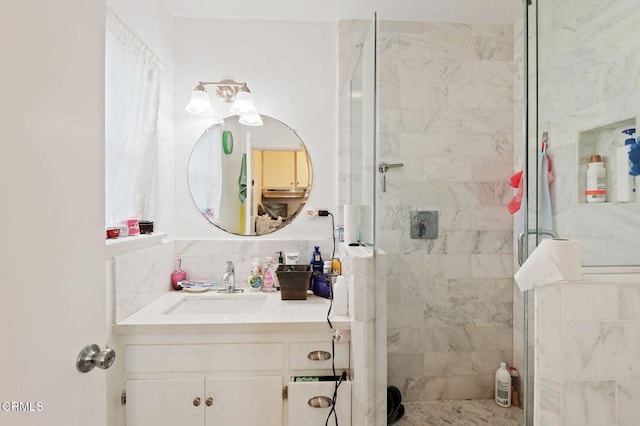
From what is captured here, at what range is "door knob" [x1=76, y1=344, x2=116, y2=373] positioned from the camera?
724 millimetres

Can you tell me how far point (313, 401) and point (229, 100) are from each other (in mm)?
1743

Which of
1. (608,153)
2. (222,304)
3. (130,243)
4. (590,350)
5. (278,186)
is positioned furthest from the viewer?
(278,186)

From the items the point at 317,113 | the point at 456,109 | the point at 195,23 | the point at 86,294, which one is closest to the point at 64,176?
the point at 86,294

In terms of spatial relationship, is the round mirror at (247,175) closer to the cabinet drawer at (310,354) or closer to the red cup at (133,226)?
the red cup at (133,226)

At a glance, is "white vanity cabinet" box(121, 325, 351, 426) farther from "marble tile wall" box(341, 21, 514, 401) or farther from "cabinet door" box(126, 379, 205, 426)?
"marble tile wall" box(341, 21, 514, 401)

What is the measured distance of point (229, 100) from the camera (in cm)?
211

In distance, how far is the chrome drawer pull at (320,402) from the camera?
4.71 ft

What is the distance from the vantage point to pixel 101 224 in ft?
2.67

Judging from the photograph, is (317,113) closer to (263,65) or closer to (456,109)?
(263,65)

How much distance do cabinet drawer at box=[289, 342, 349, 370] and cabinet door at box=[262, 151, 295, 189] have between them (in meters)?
0.99

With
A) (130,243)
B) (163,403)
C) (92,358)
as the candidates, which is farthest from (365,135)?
(163,403)

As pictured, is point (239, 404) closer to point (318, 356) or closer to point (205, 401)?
point (205, 401)

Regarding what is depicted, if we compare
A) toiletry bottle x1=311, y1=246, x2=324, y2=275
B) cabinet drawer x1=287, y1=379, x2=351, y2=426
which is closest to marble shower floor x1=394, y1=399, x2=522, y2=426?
cabinet drawer x1=287, y1=379, x2=351, y2=426

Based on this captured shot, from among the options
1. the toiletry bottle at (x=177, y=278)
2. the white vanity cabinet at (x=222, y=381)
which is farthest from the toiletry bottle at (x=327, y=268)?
the toiletry bottle at (x=177, y=278)
